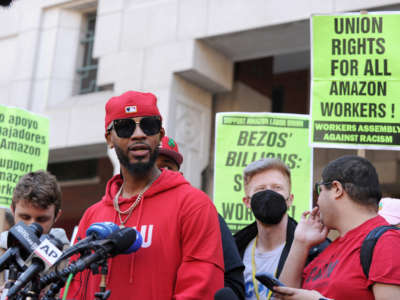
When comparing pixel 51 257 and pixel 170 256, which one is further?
pixel 170 256

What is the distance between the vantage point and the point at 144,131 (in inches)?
110

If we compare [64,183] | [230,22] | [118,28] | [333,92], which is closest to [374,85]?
[333,92]

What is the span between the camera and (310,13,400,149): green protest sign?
5098 mm

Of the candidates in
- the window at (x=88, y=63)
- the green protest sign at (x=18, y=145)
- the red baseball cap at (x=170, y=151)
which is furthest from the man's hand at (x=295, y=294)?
the window at (x=88, y=63)

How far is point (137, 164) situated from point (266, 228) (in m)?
1.10

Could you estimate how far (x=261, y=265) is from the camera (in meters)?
3.46

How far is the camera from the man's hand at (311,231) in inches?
123

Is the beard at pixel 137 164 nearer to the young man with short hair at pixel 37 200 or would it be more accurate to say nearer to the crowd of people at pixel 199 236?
the crowd of people at pixel 199 236

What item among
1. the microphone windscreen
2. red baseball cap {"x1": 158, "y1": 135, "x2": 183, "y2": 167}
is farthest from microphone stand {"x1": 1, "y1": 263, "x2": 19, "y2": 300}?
red baseball cap {"x1": 158, "y1": 135, "x2": 183, "y2": 167}

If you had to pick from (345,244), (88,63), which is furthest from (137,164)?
(88,63)

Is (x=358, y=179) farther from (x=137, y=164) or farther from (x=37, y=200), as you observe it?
(x=37, y=200)

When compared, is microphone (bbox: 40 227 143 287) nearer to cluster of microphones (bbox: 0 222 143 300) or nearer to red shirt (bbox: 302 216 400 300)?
cluster of microphones (bbox: 0 222 143 300)

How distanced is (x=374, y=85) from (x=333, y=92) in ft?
1.12

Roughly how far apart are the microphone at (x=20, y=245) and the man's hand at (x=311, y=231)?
4.55 ft
